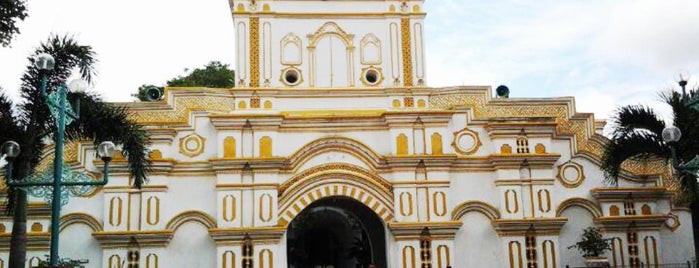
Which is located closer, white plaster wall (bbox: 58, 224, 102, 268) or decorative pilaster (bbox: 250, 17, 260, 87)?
white plaster wall (bbox: 58, 224, 102, 268)

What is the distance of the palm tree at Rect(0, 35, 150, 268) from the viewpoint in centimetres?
1345

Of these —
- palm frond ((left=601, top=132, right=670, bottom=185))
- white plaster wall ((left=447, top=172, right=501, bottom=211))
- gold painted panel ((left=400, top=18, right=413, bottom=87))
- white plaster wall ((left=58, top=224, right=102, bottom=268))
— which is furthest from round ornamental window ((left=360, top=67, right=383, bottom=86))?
white plaster wall ((left=58, top=224, right=102, bottom=268))

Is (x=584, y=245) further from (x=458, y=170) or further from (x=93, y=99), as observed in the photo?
(x=93, y=99)

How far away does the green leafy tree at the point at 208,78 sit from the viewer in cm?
3238

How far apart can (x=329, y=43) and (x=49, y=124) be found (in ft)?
25.3

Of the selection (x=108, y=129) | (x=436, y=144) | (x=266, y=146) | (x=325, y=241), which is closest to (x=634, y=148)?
(x=436, y=144)

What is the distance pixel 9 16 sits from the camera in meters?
11.6

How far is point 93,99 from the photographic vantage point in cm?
1509

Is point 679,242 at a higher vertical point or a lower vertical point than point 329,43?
lower

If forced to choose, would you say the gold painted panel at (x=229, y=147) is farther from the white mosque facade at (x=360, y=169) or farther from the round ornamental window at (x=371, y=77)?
the round ornamental window at (x=371, y=77)

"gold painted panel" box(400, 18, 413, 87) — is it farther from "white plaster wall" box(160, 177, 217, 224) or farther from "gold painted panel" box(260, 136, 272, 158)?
"white plaster wall" box(160, 177, 217, 224)

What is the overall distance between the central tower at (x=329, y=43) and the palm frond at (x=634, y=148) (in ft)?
16.8

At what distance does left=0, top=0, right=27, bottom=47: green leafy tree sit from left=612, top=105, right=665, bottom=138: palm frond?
37.1ft

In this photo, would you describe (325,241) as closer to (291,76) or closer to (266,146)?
(291,76)
